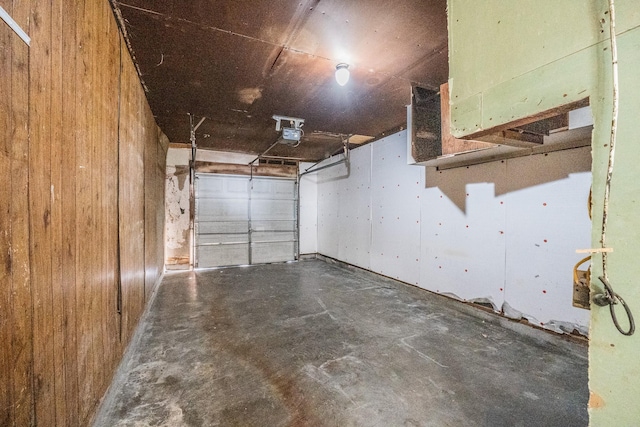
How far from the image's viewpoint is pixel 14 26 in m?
0.88

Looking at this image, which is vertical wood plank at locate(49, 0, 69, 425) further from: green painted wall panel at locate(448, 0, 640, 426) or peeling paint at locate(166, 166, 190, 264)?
peeling paint at locate(166, 166, 190, 264)

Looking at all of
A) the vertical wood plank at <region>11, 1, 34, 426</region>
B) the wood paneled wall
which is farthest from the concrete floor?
the vertical wood plank at <region>11, 1, 34, 426</region>

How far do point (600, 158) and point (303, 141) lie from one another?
521 cm

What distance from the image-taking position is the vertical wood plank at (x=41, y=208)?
3.30 ft

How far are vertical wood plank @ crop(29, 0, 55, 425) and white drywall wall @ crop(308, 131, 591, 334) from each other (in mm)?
3818

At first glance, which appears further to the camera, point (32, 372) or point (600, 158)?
point (32, 372)

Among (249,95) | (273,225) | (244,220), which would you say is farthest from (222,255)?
(249,95)

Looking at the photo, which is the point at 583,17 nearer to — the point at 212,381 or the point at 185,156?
the point at 212,381

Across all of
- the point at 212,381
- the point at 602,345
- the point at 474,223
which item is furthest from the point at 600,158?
the point at 474,223

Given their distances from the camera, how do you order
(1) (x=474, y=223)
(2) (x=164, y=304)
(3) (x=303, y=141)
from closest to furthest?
1. (1) (x=474, y=223)
2. (2) (x=164, y=304)
3. (3) (x=303, y=141)

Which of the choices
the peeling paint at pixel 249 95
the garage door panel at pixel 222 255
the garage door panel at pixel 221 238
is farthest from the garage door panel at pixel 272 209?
the peeling paint at pixel 249 95

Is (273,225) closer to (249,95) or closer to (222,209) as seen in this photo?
(222,209)

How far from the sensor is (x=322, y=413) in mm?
1750

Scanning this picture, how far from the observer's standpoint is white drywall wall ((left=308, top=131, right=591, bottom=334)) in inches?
102
